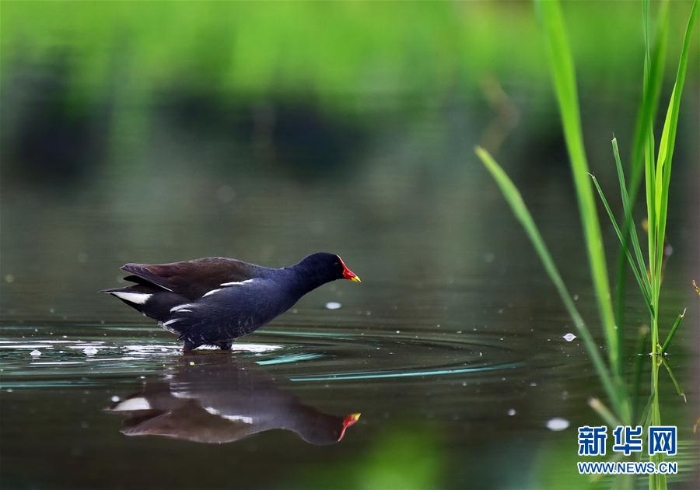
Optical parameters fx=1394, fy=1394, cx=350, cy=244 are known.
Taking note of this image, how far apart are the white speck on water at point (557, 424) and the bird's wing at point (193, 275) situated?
279cm

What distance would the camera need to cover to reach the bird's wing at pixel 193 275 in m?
8.53

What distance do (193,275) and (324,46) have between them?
72.6ft

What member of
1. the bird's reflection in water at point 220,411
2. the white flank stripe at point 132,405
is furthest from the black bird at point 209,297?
the white flank stripe at point 132,405

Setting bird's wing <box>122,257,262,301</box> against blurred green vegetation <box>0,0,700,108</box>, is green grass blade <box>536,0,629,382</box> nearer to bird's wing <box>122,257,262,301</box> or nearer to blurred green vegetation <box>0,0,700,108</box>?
bird's wing <box>122,257,262,301</box>

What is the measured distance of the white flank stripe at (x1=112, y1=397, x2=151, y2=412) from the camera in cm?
648

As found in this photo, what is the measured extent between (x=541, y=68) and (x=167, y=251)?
67.2 feet

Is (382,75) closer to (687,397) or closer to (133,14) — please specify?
(133,14)

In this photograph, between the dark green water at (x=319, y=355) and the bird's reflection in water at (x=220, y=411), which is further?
the bird's reflection in water at (x=220, y=411)

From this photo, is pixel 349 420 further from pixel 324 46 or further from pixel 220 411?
pixel 324 46

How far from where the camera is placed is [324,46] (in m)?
30.3

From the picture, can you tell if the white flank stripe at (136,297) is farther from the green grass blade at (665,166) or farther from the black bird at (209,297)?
the green grass blade at (665,166)

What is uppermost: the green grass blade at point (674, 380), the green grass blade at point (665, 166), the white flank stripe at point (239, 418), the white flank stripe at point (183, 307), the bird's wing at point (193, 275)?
the green grass blade at point (665, 166)

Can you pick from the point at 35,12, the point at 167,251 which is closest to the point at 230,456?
the point at 167,251

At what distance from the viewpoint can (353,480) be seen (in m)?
5.46
